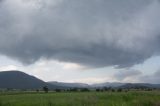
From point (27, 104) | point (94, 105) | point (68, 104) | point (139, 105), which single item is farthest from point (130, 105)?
point (27, 104)

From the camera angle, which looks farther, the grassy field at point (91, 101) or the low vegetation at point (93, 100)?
the low vegetation at point (93, 100)

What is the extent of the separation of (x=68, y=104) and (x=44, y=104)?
288cm

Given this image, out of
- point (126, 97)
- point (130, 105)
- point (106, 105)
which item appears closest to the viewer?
point (130, 105)

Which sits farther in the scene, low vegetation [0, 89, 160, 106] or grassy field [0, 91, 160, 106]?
low vegetation [0, 89, 160, 106]

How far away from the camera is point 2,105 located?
1609 inches

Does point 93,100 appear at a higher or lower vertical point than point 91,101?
higher

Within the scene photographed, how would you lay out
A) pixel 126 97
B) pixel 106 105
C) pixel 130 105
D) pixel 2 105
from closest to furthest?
pixel 130 105, pixel 106 105, pixel 2 105, pixel 126 97

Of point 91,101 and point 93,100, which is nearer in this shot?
point 91,101

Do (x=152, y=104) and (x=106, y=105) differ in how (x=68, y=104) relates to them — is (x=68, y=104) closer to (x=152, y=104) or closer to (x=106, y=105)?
(x=106, y=105)

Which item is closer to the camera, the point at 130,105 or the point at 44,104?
the point at 130,105

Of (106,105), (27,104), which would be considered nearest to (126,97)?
(106,105)

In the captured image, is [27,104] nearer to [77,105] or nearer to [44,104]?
[44,104]

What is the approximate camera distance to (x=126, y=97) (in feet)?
167

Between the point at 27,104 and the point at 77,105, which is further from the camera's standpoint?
the point at 27,104
